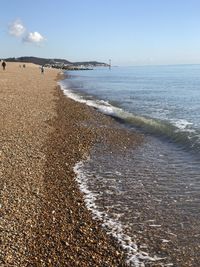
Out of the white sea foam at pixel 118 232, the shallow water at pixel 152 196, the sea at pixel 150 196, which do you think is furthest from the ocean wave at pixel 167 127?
the white sea foam at pixel 118 232

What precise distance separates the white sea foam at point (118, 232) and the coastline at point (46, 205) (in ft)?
0.59

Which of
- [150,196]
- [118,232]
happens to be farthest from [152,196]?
[118,232]

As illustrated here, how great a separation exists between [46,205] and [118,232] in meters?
2.36

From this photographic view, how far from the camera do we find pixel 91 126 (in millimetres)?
23766

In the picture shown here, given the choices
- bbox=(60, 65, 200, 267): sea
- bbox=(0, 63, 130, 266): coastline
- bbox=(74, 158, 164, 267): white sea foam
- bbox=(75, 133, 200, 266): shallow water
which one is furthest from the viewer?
bbox=(75, 133, 200, 266): shallow water

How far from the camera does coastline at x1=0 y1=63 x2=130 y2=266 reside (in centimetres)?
815

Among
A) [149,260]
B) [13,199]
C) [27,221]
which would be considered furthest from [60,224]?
[149,260]

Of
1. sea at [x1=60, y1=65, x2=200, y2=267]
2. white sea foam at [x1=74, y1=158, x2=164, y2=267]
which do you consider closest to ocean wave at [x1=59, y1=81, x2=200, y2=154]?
sea at [x1=60, y1=65, x2=200, y2=267]

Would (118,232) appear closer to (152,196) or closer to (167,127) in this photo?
(152,196)

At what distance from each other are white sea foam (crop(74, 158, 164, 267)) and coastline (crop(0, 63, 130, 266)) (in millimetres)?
181

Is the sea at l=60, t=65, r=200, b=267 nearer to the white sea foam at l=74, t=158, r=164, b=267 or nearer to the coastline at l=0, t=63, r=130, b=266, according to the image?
the white sea foam at l=74, t=158, r=164, b=267

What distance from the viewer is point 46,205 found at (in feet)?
35.3

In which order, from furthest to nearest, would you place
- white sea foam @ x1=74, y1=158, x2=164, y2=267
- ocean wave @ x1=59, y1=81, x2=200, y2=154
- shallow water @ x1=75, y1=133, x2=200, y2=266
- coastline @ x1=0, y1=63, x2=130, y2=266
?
ocean wave @ x1=59, y1=81, x2=200, y2=154 < shallow water @ x1=75, y1=133, x2=200, y2=266 < white sea foam @ x1=74, y1=158, x2=164, y2=267 < coastline @ x1=0, y1=63, x2=130, y2=266

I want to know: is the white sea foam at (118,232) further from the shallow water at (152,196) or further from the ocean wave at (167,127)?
the ocean wave at (167,127)
